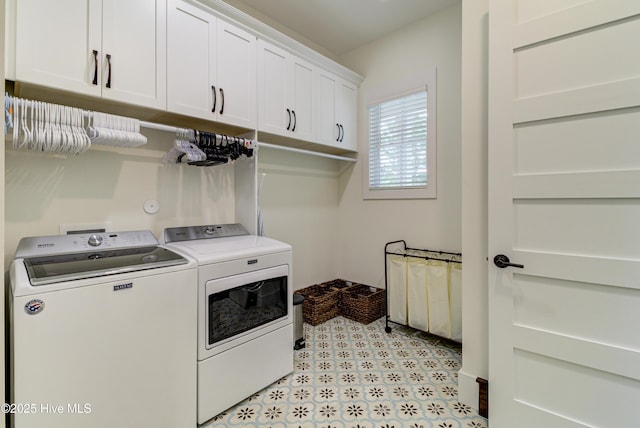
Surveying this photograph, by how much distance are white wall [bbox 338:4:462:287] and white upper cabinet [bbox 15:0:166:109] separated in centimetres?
214

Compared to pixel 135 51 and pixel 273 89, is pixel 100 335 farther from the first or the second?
pixel 273 89

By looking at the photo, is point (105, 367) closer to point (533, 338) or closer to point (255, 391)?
point (255, 391)

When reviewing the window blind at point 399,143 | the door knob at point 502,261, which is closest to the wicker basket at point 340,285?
the window blind at point 399,143

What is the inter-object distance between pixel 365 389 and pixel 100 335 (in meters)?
1.52

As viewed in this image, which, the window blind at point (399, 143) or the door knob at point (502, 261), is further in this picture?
the window blind at point (399, 143)

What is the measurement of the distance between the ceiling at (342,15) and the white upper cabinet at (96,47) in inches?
43.5

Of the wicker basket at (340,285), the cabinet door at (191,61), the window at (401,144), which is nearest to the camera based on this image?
the cabinet door at (191,61)

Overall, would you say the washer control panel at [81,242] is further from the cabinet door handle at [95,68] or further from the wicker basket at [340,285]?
the wicker basket at [340,285]

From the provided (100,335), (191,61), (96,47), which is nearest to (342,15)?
(191,61)

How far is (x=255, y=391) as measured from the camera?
6.06 ft

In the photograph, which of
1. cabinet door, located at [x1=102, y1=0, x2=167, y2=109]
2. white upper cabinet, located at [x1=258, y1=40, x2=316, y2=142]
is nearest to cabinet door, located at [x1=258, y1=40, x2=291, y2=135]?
white upper cabinet, located at [x1=258, y1=40, x2=316, y2=142]

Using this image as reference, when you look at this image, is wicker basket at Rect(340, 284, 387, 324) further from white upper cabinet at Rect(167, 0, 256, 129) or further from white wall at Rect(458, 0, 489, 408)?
white upper cabinet at Rect(167, 0, 256, 129)

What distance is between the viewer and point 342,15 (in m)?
2.72

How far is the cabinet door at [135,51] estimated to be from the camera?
1.58 meters
